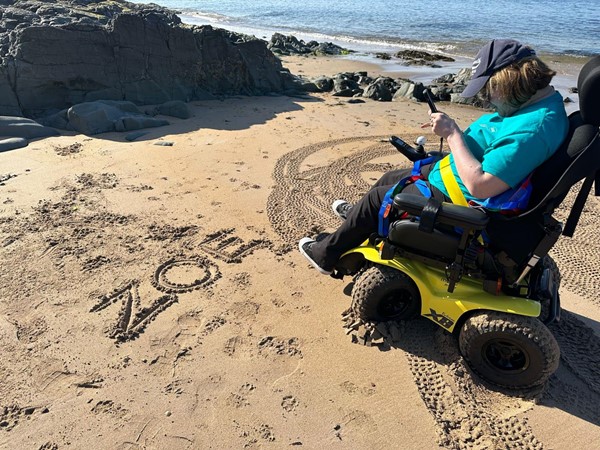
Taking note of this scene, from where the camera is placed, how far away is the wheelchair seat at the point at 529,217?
7.48 feet

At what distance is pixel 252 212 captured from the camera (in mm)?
4941

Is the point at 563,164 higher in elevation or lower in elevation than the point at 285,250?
higher

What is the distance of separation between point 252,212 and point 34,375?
2.63 meters

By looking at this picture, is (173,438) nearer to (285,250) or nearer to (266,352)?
(266,352)

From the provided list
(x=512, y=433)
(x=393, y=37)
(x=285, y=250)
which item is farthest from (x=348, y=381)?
(x=393, y=37)

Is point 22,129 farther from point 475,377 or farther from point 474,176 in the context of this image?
point 475,377

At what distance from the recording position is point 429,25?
24.4 m

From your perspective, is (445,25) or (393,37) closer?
(393,37)

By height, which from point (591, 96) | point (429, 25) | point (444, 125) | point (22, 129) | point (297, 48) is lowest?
point (297, 48)

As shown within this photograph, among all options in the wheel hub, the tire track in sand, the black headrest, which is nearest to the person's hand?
the black headrest

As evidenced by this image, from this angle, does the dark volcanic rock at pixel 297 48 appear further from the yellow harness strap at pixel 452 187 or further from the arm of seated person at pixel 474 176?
the arm of seated person at pixel 474 176

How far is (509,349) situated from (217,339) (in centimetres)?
186

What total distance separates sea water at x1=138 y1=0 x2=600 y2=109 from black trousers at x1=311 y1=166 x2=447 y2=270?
32.7 ft

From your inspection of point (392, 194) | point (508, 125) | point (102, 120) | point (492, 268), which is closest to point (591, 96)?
point (508, 125)
